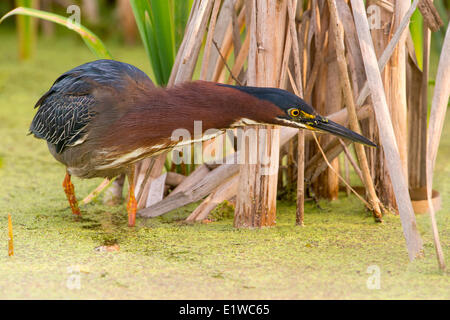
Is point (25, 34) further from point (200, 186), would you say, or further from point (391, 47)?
point (391, 47)

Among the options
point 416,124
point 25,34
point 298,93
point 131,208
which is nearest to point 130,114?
point 131,208

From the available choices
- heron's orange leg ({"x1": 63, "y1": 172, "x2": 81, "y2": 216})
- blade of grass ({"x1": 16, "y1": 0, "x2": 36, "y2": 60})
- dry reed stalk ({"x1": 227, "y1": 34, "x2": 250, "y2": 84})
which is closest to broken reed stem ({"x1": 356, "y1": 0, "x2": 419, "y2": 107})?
dry reed stalk ({"x1": 227, "y1": 34, "x2": 250, "y2": 84})

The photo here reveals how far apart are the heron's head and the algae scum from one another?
0.52 meters

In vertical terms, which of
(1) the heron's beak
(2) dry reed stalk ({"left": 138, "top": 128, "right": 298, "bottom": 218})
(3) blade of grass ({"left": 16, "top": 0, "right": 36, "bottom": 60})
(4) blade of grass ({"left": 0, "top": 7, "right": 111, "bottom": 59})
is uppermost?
(3) blade of grass ({"left": 16, "top": 0, "right": 36, "bottom": 60})

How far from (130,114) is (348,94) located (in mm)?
916

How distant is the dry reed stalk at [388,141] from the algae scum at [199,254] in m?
0.12

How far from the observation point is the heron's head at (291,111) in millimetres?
2467

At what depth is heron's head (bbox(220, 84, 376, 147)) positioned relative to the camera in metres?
2.47

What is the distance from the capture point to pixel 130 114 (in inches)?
107

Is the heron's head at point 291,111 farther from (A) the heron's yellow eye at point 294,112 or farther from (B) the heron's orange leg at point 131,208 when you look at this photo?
(B) the heron's orange leg at point 131,208

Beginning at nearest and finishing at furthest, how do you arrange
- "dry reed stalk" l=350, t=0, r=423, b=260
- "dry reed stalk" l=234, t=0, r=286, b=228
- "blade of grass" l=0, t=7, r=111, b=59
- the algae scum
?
the algae scum → "dry reed stalk" l=350, t=0, r=423, b=260 → "dry reed stalk" l=234, t=0, r=286, b=228 → "blade of grass" l=0, t=7, r=111, b=59

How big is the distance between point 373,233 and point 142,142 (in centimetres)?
109

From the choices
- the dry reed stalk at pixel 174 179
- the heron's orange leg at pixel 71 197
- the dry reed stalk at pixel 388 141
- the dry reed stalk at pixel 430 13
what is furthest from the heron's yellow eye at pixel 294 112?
the heron's orange leg at pixel 71 197

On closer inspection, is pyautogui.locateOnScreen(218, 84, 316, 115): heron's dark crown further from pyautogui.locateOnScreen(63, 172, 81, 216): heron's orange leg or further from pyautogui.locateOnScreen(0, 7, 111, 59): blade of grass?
pyautogui.locateOnScreen(63, 172, 81, 216): heron's orange leg
